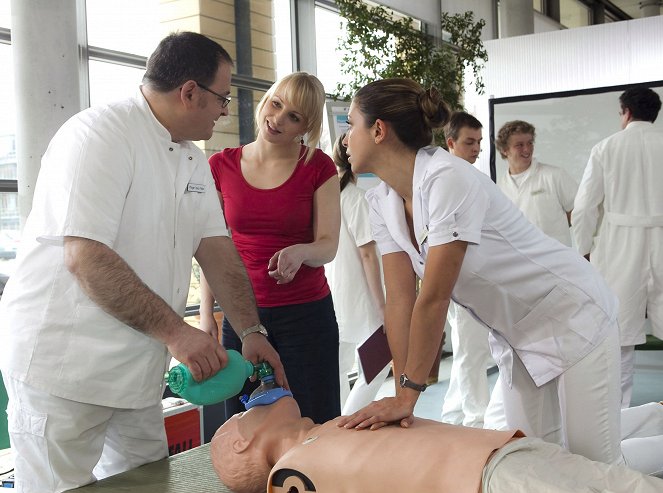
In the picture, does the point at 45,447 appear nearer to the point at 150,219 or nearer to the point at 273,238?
the point at 150,219

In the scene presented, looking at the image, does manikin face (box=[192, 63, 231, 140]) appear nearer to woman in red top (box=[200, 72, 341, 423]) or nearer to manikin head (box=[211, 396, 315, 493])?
woman in red top (box=[200, 72, 341, 423])

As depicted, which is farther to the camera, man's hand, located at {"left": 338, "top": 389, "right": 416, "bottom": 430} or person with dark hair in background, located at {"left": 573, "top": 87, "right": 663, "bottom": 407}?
person with dark hair in background, located at {"left": 573, "top": 87, "right": 663, "bottom": 407}

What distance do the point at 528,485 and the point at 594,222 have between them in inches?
126

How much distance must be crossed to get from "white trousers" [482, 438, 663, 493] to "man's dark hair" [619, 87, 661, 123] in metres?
3.05

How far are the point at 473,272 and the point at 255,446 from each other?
613 millimetres

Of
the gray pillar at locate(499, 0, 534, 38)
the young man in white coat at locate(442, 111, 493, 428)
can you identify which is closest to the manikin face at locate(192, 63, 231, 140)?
the young man in white coat at locate(442, 111, 493, 428)

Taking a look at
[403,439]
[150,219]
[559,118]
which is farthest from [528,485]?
[559,118]

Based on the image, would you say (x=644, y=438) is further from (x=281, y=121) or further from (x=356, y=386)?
(x=281, y=121)

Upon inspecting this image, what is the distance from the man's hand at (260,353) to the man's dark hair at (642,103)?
286 cm

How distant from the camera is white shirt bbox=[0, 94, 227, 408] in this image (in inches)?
64.0

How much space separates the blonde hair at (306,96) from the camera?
2357 mm

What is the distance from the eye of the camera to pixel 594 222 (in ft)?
14.0

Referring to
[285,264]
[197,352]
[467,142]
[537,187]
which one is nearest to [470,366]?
[467,142]

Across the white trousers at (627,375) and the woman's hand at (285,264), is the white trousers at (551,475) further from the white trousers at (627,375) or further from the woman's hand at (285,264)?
the white trousers at (627,375)
